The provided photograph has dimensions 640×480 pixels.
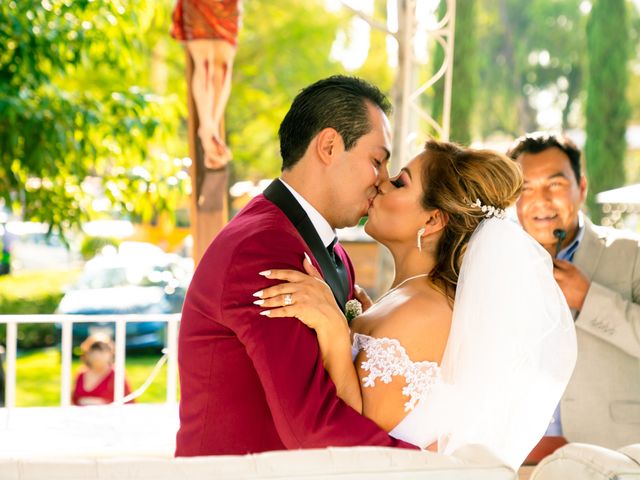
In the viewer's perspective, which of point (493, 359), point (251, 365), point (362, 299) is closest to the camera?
point (251, 365)

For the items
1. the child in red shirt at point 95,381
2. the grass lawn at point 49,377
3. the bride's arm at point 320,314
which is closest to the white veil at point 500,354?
the bride's arm at point 320,314

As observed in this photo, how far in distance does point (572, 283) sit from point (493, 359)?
77 centimetres

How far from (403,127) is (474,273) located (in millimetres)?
3056

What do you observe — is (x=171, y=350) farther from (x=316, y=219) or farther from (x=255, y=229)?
(x=255, y=229)

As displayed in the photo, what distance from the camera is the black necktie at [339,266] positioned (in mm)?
2516

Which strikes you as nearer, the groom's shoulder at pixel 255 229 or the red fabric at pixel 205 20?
the groom's shoulder at pixel 255 229

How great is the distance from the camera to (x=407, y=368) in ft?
7.47

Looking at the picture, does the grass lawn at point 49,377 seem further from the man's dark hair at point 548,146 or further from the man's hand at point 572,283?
the man's hand at point 572,283

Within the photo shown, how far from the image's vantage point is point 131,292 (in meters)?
11.8

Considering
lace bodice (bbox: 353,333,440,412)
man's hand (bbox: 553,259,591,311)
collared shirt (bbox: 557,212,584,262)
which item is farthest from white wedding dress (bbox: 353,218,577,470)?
collared shirt (bbox: 557,212,584,262)

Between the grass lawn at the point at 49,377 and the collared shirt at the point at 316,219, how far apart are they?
806cm

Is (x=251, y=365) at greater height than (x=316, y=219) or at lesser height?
lesser

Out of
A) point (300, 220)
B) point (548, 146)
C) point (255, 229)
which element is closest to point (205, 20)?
point (548, 146)

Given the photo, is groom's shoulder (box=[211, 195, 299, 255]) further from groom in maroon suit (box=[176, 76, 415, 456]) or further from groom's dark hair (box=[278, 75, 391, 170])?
groom's dark hair (box=[278, 75, 391, 170])
